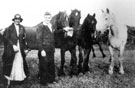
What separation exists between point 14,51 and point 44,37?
0.61 meters

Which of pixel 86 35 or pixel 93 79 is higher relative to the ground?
pixel 86 35

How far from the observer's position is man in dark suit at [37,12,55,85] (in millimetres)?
4020

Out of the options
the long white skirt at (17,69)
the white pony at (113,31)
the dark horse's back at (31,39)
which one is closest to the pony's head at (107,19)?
the white pony at (113,31)

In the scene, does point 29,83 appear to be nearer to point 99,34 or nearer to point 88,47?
point 88,47

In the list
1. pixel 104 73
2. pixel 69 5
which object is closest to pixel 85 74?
pixel 104 73

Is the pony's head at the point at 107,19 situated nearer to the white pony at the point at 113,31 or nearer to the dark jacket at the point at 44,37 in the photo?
the white pony at the point at 113,31

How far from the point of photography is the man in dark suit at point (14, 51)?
4.02 m

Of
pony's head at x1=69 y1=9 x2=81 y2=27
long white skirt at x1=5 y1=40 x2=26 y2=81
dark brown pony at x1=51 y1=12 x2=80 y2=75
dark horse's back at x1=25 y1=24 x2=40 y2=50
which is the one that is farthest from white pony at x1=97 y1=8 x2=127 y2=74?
long white skirt at x1=5 y1=40 x2=26 y2=81

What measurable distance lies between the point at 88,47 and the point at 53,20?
990mm

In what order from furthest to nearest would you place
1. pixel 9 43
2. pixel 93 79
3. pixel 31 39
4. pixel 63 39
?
1. pixel 31 39
2. pixel 63 39
3. pixel 93 79
4. pixel 9 43

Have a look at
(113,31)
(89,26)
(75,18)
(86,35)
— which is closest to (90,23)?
(89,26)

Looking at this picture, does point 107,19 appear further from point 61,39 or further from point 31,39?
point 31,39

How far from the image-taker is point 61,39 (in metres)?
4.72

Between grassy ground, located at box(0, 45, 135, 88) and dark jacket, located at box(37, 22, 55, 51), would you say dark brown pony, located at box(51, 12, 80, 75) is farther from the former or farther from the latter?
dark jacket, located at box(37, 22, 55, 51)
